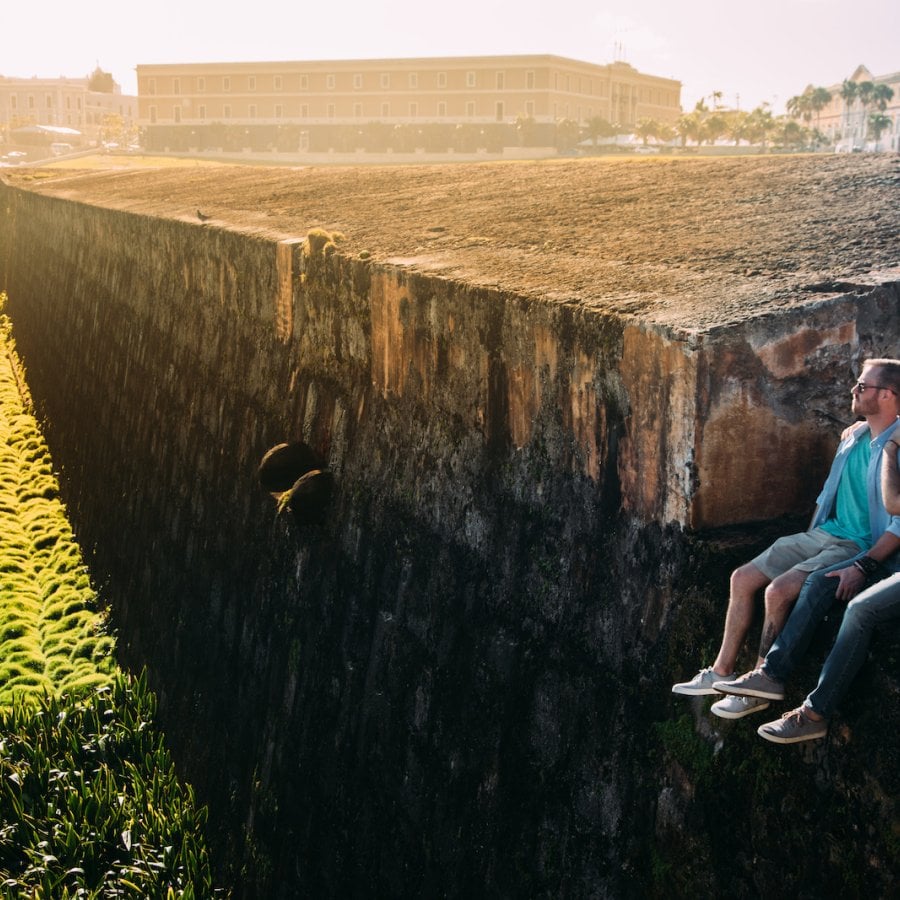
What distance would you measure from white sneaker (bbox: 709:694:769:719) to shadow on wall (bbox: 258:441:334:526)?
93.1 inches

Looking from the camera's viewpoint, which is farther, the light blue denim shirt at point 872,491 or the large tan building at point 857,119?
the large tan building at point 857,119

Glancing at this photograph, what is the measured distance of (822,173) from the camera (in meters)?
5.55

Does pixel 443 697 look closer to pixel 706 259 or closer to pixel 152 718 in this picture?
pixel 706 259

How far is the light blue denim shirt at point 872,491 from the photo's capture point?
2361mm

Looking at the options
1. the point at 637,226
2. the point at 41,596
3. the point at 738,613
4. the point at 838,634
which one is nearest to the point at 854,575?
the point at 838,634

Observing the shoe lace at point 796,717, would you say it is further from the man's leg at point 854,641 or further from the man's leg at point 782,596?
the man's leg at point 782,596

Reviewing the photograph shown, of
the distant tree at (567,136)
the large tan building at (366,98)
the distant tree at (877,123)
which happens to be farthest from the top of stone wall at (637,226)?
the distant tree at (877,123)

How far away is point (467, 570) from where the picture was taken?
348 centimetres

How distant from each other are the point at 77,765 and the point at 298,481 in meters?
2.18

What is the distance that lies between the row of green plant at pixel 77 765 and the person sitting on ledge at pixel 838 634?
9.17ft

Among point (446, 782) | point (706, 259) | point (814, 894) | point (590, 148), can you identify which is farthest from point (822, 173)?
point (590, 148)

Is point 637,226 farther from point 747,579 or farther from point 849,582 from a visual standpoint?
point 849,582

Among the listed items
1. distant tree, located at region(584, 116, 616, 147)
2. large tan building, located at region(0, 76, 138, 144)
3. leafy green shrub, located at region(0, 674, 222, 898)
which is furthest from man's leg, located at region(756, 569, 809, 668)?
large tan building, located at region(0, 76, 138, 144)

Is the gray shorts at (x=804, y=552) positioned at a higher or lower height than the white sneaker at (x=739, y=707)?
higher
